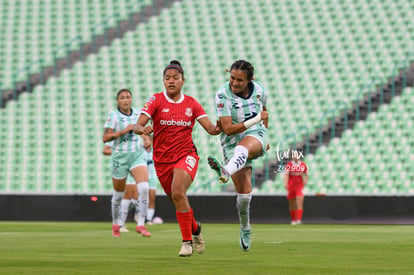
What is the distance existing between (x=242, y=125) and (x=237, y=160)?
0.48m

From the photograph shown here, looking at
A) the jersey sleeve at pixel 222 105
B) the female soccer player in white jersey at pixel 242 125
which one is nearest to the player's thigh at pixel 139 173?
the female soccer player in white jersey at pixel 242 125

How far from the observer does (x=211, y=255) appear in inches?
408

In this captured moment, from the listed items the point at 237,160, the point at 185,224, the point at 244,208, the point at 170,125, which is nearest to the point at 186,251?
the point at 185,224

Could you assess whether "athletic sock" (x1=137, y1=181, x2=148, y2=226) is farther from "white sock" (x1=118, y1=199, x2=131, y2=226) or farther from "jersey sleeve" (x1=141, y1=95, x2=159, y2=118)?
"jersey sleeve" (x1=141, y1=95, x2=159, y2=118)

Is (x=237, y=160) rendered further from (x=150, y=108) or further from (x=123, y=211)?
(x=123, y=211)

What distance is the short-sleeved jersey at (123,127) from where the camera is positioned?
14.8 metres

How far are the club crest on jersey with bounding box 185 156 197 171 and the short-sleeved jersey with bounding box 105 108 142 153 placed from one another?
16.1 feet

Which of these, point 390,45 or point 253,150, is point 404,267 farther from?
point 390,45

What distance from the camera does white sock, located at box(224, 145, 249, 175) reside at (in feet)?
32.5

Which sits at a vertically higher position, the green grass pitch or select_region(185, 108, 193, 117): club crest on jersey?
select_region(185, 108, 193, 117): club crest on jersey

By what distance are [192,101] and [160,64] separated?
18.2 meters

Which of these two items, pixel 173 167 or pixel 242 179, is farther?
pixel 242 179

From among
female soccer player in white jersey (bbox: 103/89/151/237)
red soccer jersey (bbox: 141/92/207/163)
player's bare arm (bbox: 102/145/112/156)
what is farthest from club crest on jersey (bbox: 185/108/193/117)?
player's bare arm (bbox: 102/145/112/156)

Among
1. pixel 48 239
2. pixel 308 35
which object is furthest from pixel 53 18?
pixel 48 239
